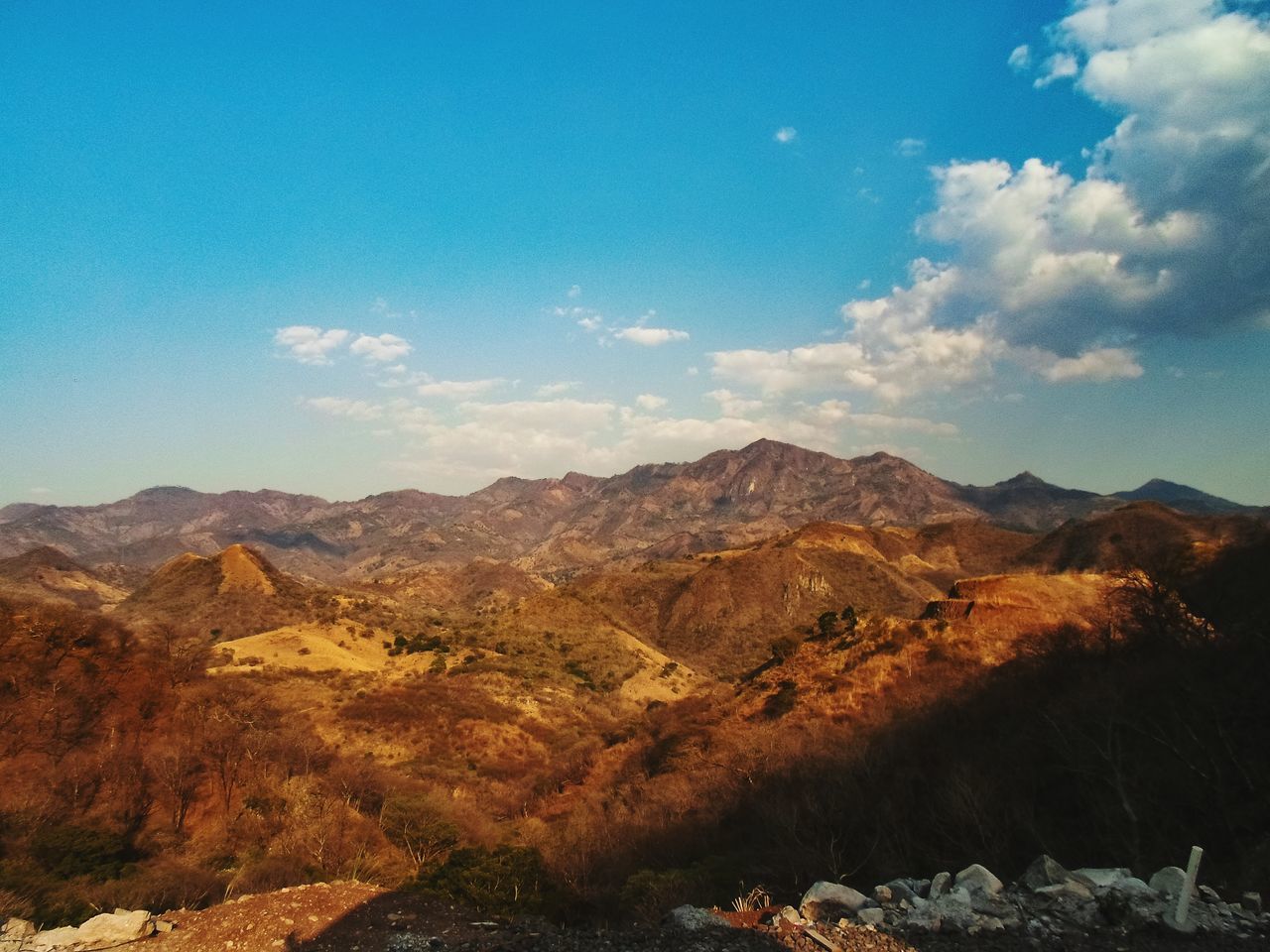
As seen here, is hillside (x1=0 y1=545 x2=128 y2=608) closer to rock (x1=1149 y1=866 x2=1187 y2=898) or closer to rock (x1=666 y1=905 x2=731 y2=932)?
rock (x1=666 y1=905 x2=731 y2=932)

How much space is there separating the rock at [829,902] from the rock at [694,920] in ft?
4.64

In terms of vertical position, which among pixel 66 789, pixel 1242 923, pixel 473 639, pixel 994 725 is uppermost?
pixel 1242 923

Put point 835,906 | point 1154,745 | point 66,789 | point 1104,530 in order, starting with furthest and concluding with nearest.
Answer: point 1104,530, point 66,789, point 1154,745, point 835,906

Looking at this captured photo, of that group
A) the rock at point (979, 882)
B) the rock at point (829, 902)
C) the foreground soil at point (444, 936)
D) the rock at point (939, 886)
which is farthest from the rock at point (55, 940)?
the rock at point (979, 882)

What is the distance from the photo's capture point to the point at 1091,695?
72.6ft

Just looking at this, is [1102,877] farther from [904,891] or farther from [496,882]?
[496,882]

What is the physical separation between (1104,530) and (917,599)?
53686 millimetres

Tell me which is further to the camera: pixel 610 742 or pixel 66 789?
pixel 610 742

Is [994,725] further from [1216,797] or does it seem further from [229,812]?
[229,812]

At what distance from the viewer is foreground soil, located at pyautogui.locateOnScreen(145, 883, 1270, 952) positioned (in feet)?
29.2

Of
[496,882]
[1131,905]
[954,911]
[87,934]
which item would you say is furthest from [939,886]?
[87,934]

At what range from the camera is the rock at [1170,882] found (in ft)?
31.1

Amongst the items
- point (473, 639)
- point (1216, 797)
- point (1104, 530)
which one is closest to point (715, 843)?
point (1216, 797)

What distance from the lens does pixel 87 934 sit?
12734 millimetres
